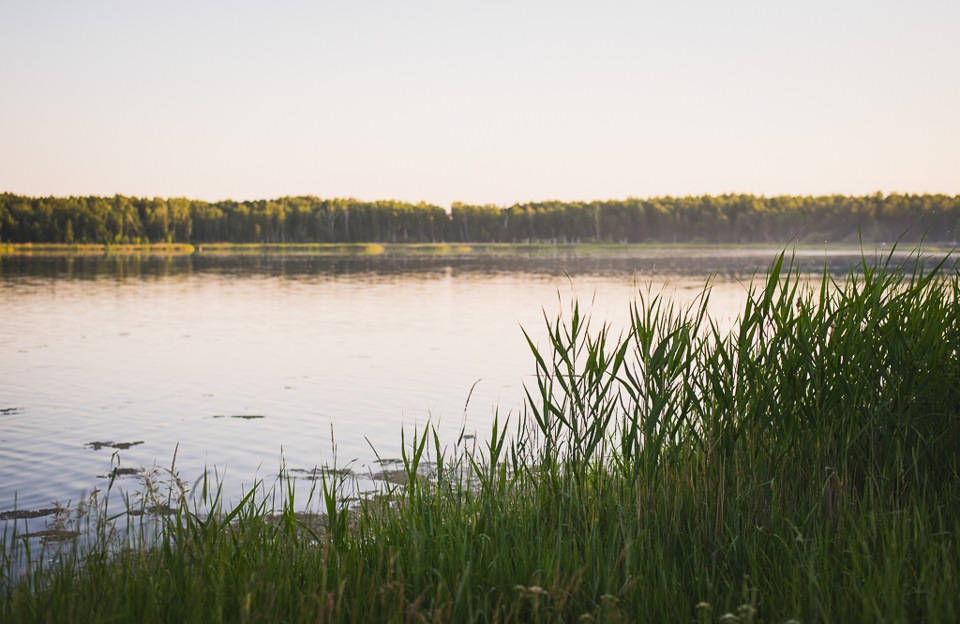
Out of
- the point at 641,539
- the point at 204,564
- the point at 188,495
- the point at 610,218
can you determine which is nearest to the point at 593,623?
the point at 641,539

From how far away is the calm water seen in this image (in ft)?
32.9

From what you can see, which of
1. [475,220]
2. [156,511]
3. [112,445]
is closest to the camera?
[156,511]

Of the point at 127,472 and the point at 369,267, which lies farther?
the point at 369,267

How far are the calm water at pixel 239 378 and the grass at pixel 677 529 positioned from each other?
0.85m

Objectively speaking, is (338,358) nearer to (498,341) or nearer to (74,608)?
(498,341)

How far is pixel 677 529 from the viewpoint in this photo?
4.95 m

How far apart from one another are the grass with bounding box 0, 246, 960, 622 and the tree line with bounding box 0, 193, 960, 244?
158791 mm

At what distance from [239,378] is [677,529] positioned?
12257 millimetres

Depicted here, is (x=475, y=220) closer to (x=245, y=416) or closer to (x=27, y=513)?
(x=245, y=416)

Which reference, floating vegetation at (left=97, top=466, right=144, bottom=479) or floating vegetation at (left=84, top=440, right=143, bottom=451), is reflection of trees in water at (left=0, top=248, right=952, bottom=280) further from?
floating vegetation at (left=97, top=466, right=144, bottom=479)

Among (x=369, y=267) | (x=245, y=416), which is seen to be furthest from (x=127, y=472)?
(x=369, y=267)

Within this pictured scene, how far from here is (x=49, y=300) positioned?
103 ft

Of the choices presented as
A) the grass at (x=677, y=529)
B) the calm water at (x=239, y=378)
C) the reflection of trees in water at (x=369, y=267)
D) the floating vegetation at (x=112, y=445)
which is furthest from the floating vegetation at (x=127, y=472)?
the reflection of trees in water at (x=369, y=267)

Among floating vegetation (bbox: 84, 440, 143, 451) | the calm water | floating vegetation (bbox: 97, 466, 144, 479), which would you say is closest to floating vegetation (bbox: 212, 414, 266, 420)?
the calm water
